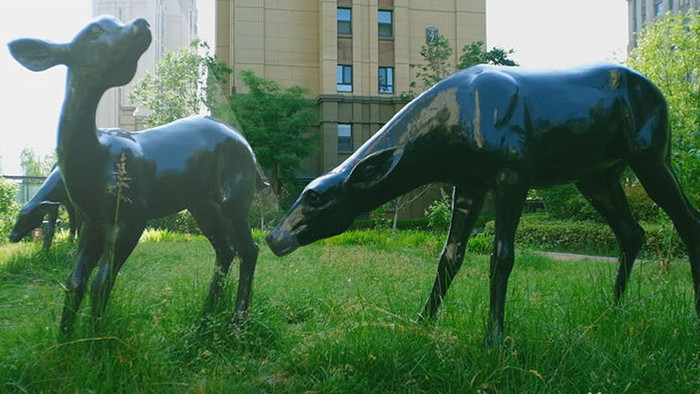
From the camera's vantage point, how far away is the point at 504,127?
3059 millimetres

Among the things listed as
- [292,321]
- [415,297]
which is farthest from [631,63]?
[292,321]

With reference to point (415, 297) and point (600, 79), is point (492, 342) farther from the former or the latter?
point (415, 297)

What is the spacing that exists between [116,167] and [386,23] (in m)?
27.2

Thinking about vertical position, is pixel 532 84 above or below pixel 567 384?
above

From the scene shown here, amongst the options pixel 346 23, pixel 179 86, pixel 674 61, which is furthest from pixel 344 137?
pixel 674 61

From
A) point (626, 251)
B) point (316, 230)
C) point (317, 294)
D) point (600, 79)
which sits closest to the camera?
point (316, 230)

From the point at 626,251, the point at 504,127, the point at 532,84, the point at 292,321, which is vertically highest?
the point at 532,84

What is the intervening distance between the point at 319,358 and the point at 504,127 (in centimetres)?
160

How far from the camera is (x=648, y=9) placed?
49875 millimetres

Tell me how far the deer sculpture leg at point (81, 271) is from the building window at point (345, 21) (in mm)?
26380

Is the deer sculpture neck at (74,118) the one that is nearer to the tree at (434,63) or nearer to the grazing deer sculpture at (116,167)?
the grazing deer sculpture at (116,167)

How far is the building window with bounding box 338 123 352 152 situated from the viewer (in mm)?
27609

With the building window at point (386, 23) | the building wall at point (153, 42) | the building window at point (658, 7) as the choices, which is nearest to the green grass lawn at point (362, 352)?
the building wall at point (153, 42)

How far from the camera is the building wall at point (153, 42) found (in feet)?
78.9
